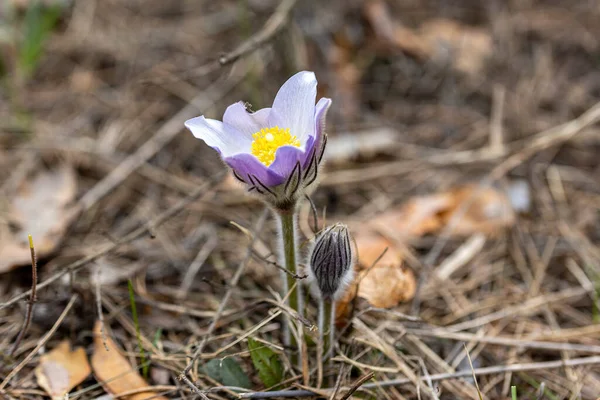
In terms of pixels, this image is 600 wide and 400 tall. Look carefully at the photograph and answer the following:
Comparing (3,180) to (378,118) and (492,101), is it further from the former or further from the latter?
(492,101)

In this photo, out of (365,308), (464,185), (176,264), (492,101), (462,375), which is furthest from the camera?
(492,101)

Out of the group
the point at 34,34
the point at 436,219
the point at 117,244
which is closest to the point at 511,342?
the point at 436,219

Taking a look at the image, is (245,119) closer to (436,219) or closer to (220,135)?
(220,135)

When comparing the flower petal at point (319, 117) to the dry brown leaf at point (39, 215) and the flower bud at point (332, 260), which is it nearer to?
the flower bud at point (332, 260)

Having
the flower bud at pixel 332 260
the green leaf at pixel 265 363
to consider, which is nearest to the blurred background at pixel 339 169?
the green leaf at pixel 265 363

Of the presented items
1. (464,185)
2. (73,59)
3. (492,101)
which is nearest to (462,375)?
(464,185)
